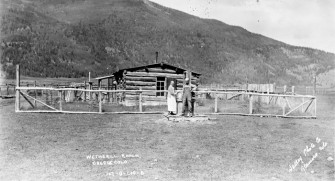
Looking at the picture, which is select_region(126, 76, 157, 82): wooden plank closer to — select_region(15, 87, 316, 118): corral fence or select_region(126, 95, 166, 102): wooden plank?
select_region(15, 87, 316, 118): corral fence

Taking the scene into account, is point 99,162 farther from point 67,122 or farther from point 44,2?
A: point 44,2

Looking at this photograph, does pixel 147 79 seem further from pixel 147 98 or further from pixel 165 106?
pixel 165 106

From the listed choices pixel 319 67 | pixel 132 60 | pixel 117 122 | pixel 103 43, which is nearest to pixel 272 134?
pixel 117 122

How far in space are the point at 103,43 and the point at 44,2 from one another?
58.7 metres

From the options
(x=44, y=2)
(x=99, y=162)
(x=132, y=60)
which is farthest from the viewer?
(x=44, y=2)

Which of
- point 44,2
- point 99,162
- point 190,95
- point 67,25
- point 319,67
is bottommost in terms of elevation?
point 99,162

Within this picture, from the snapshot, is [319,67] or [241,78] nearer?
[241,78]

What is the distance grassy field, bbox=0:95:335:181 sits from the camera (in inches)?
310

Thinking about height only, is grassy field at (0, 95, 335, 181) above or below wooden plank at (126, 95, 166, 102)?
below

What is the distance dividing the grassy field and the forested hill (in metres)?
64.4

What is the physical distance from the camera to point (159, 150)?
9.78m

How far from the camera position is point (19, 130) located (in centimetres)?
1240

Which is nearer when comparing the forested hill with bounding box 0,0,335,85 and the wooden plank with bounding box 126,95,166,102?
the wooden plank with bounding box 126,95,166,102

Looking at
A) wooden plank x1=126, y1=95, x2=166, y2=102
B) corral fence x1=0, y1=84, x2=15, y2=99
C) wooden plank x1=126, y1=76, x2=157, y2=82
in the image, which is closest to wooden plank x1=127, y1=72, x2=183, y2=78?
wooden plank x1=126, y1=76, x2=157, y2=82
